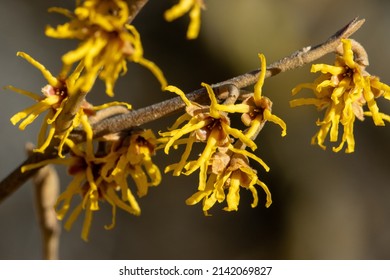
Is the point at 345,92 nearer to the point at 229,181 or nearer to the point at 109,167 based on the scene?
the point at 229,181

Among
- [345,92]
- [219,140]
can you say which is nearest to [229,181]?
[219,140]

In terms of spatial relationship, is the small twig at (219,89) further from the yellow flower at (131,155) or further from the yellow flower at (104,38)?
the yellow flower at (104,38)

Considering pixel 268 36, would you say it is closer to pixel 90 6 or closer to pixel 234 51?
pixel 234 51

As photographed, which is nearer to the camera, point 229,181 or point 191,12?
point 191,12

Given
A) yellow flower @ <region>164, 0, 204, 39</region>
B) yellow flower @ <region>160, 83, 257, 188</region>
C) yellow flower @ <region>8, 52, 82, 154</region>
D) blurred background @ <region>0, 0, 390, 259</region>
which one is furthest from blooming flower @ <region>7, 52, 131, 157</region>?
blurred background @ <region>0, 0, 390, 259</region>

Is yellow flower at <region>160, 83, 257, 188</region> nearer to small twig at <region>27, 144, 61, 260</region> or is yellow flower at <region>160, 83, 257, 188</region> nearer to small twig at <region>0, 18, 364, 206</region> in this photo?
small twig at <region>0, 18, 364, 206</region>

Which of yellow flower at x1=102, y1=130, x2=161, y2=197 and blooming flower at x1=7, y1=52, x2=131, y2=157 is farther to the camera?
yellow flower at x1=102, y1=130, x2=161, y2=197
